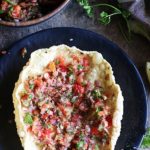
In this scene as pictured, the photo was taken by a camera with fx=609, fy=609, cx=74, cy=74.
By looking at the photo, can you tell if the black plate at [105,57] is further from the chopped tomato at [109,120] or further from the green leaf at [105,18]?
the chopped tomato at [109,120]

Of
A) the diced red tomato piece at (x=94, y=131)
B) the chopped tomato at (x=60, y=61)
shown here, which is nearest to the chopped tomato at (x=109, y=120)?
the diced red tomato piece at (x=94, y=131)

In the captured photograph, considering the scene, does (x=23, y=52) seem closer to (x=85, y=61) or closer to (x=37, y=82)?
(x=37, y=82)

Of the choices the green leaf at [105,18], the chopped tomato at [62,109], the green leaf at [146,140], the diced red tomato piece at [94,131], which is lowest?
the green leaf at [146,140]

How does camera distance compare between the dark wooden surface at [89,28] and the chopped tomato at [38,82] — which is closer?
the chopped tomato at [38,82]

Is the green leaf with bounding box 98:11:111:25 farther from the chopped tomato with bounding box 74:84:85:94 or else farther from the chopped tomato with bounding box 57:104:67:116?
the chopped tomato with bounding box 57:104:67:116

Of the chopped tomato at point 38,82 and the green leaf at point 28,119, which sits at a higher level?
the chopped tomato at point 38,82

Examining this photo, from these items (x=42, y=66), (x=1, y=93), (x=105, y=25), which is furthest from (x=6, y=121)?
(x=105, y=25)

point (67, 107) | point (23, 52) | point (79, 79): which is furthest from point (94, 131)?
point (23, 52)
